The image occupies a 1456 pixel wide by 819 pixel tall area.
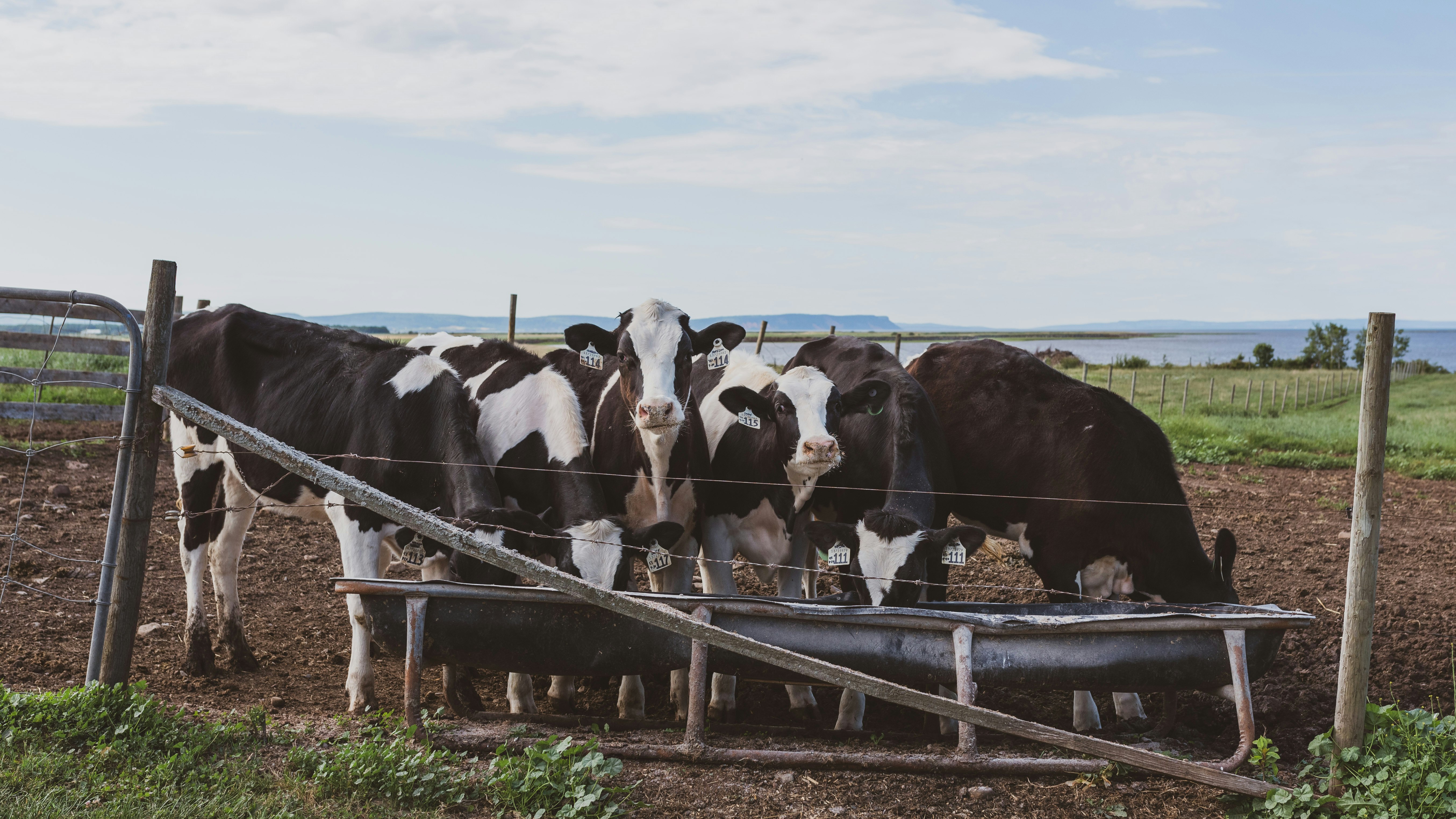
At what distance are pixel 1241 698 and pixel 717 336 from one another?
3.74 meters

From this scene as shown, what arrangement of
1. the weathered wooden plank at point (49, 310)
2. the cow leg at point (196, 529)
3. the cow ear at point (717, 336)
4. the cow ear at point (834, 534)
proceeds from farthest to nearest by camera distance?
the weathered wooden plank at point (49, 310) → the cow ear at point (717, 336) → the cow leg at point (196, 529) → the cow ear at point (834, 534)

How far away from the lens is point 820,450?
5.64 metres

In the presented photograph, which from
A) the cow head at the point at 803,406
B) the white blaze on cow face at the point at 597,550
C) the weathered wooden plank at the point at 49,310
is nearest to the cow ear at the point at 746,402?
the cow head at the point at 803,406

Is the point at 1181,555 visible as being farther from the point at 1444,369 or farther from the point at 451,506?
the point at 1444,369

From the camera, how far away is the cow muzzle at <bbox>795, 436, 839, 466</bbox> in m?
5.64

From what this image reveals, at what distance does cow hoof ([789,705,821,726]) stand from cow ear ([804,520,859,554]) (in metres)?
1.24

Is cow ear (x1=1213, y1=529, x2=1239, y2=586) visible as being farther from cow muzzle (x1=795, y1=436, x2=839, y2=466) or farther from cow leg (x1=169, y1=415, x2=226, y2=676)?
cow leg (x1=169, y1=415, x2=226, y2=676)

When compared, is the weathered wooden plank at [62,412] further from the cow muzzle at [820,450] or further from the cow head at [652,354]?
the cow muzzle at [820,450]

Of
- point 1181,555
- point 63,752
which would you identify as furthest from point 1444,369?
point 63,752

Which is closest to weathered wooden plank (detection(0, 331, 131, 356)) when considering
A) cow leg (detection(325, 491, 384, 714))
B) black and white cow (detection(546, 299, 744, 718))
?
cow leg (detection(325, 491, 384, 714))

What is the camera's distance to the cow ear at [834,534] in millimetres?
5230

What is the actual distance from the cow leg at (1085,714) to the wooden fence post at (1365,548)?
150 centimetres

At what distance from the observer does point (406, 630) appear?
439 cm

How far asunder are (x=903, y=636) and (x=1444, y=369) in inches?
3652
